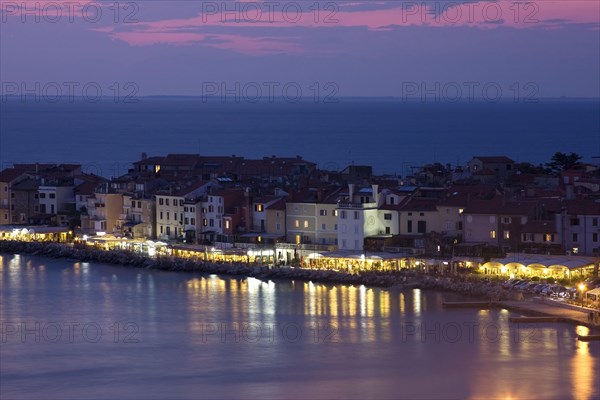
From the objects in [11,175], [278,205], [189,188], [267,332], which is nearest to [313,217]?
[278,205]

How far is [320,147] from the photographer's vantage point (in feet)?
168

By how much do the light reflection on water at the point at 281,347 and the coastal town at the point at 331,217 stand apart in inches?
46.4

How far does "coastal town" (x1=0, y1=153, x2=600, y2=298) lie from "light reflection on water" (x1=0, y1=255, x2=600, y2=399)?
1.18 m

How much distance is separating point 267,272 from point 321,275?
80cm

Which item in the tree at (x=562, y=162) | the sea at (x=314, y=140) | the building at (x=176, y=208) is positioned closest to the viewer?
the building at (x=176, y=208)

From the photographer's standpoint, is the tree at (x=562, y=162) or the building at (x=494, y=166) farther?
the tree at (x=562, y=162)

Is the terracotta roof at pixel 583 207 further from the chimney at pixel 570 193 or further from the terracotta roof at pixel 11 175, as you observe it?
the terracotta roof at pixel 11 175

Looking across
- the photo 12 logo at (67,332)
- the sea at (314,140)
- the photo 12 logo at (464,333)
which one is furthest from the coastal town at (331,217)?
the sea at (314,140)

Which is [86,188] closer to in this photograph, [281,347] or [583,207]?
[583,207]

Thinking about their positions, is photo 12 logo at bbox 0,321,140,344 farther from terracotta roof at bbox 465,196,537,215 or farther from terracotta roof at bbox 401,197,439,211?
terracotta roof at bbox 465,196,537,215

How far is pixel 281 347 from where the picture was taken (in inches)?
532

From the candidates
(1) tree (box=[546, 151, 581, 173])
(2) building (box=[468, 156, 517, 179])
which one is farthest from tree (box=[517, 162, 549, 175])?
(1) tree (box=[546, 151, 581, 173])

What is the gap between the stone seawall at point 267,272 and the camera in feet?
53.1

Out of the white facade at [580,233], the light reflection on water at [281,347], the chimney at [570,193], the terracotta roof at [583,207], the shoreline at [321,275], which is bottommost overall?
the light reflection on water at [281,347]
